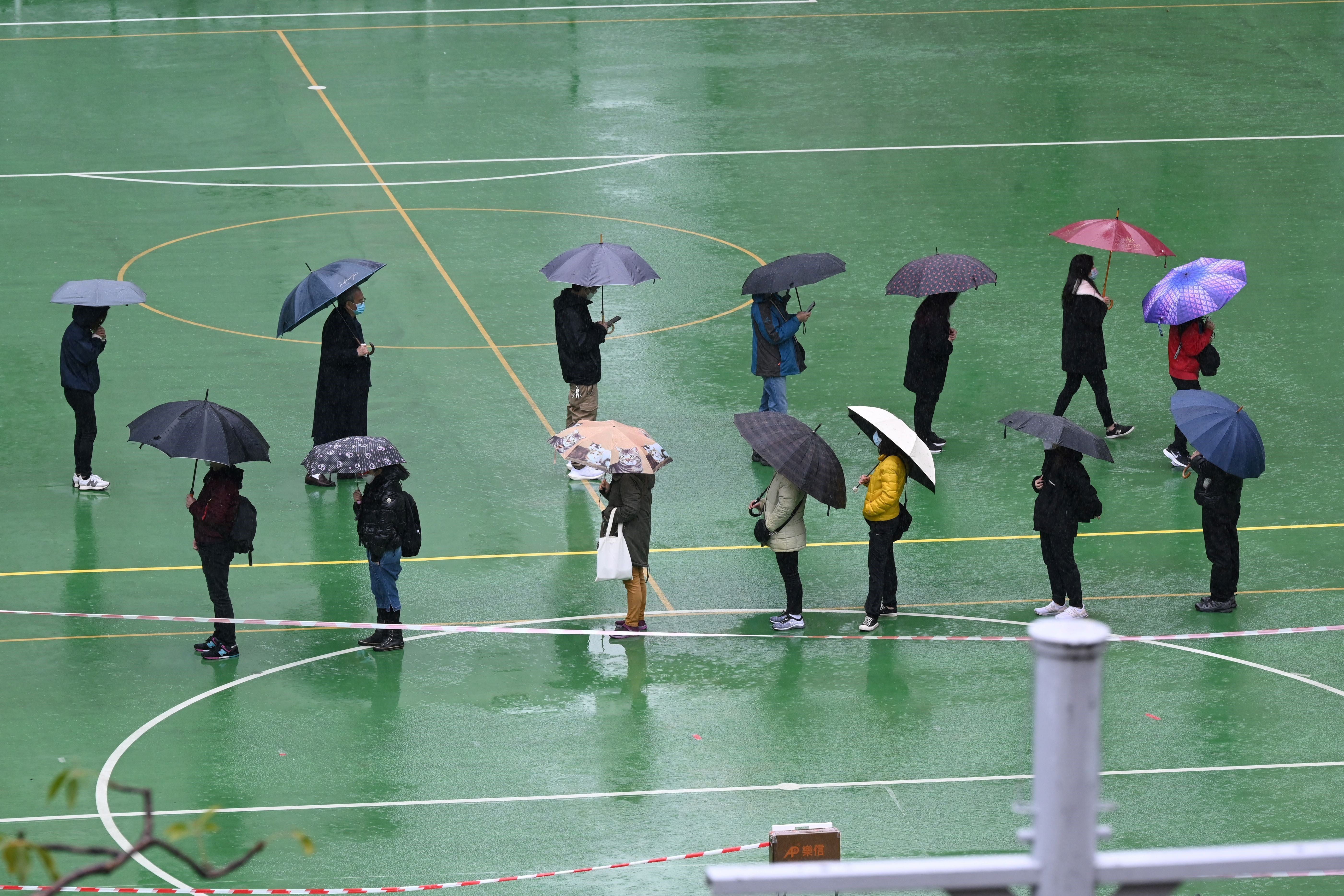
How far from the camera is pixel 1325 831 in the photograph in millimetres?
10836

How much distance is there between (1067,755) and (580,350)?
13762mm

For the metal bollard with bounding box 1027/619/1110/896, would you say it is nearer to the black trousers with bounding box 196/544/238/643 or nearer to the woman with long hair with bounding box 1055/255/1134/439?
the black trousers with bounding box 196/544/238/643

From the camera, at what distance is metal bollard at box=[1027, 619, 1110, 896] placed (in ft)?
10.1

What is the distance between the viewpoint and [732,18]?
3466 centimetres

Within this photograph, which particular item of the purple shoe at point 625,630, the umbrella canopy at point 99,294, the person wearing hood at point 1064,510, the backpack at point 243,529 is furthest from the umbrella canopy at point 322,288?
the person wearing hood at point 1064,510

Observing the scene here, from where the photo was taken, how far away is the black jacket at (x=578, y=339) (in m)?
16.8

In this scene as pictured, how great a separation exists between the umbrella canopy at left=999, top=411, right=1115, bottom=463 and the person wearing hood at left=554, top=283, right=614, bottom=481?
4.35 metres

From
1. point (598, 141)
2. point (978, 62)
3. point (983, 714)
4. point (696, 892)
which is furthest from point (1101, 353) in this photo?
point (978, 62)

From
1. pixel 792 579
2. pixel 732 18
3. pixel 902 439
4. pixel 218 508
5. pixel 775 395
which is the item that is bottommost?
pixel 792 579

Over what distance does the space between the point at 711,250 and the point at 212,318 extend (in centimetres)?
641

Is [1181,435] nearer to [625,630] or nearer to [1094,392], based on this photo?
[1094,392]

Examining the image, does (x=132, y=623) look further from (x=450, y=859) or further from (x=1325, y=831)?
(x=1325, y=831)

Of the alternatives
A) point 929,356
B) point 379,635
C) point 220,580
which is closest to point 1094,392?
point 929,356

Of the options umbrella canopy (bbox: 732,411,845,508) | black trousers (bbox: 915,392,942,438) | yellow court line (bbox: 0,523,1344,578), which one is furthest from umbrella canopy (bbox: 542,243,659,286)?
umbrella canopy (bbox: 732,411,845,508)
